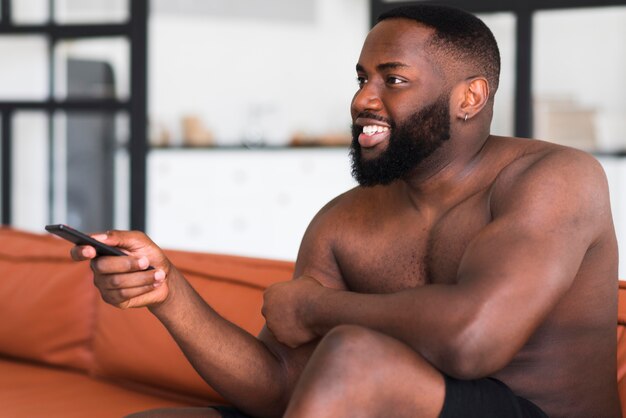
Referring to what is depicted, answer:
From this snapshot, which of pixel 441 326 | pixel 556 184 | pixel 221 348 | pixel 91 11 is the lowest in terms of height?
pixel 221 348

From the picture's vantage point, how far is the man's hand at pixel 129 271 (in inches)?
58.4

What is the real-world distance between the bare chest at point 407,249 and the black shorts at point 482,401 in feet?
0.75

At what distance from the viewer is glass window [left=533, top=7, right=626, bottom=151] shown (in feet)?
13.6

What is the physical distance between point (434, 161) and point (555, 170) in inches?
9.1

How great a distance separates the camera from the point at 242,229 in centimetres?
573

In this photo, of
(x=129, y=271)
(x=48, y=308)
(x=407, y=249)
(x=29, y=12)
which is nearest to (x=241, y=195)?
(x=29, y=12)

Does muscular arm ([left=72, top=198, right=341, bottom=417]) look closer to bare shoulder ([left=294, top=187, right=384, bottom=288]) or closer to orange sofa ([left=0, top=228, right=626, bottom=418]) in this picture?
bare shoulder ([left=294, top=187, right=384, bottom=288])

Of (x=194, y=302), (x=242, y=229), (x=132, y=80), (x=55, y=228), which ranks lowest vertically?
(x=242, y=229)

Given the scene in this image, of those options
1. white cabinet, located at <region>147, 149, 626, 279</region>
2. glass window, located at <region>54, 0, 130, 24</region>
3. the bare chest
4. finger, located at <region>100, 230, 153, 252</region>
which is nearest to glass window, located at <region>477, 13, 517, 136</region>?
white cabinet, located at <region>147, 149, 626, 279</region>

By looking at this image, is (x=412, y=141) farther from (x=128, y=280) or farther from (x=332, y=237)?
(x=128, y=280)

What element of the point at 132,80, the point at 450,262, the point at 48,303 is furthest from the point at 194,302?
the point at 132,80

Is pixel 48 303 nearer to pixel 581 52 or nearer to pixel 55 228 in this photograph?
pixel 55 228

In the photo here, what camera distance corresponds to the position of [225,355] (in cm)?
166

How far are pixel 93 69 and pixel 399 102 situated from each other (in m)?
3.93
